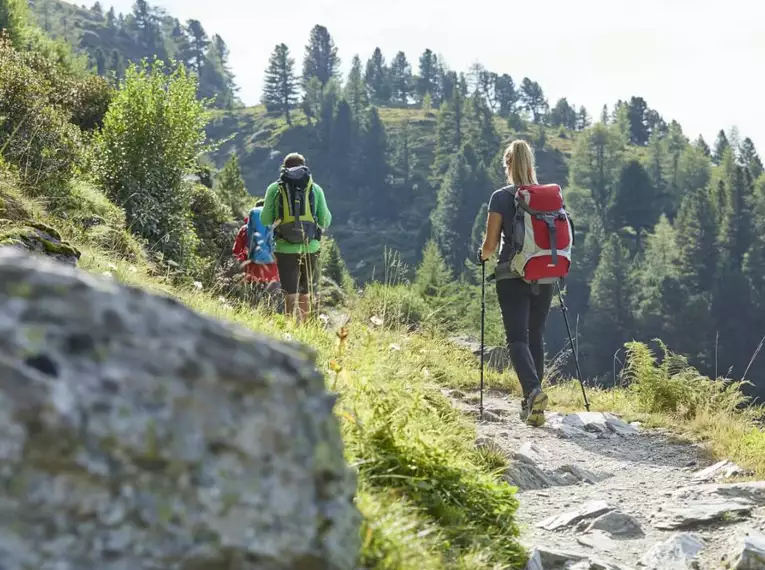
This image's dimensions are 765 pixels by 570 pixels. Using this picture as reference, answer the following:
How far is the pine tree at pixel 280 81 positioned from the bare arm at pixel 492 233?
15617 centimetres

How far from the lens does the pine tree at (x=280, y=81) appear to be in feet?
523

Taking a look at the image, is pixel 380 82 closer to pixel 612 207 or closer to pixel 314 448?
pixel 612 207

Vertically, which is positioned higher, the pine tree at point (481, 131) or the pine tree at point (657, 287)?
the pine tree at point (481, 131)

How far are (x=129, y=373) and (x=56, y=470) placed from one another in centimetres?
20

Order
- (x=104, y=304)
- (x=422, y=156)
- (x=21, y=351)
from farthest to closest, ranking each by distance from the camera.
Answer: (x=422, y=156)
(x=104, y=304)
(x=21, y=351)

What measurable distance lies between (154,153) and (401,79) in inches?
6707

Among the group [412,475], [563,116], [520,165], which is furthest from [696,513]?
[563,116]

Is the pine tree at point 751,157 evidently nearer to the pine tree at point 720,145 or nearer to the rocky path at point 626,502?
the pine tree at point 720,145

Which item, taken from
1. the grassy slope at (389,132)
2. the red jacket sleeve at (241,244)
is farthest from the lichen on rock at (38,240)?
the grassy slope at (389,132)

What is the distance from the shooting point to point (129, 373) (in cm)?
143

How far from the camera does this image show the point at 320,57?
174375 millimetres

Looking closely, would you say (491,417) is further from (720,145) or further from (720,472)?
(720,145)

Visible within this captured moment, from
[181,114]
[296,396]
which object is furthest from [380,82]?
[296,396]

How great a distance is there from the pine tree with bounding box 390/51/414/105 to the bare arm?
176 m
